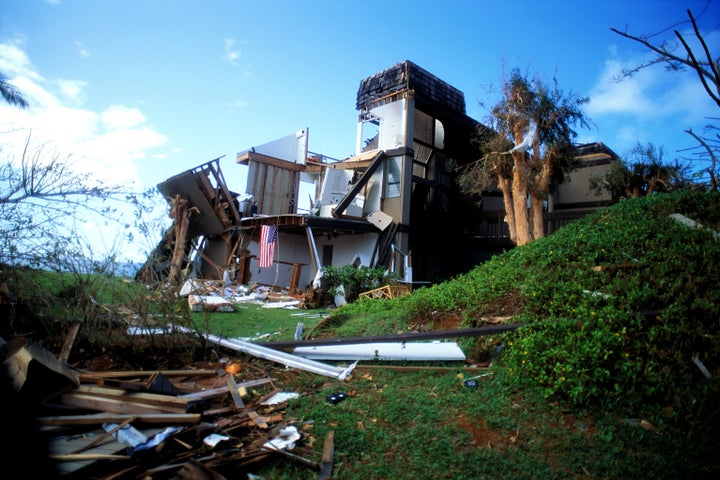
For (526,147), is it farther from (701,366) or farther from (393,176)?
(701,366)

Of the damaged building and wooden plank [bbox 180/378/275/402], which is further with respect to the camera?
the damaged building

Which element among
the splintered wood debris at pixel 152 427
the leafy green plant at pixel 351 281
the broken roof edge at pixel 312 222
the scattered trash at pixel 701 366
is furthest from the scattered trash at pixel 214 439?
the broken roof edge at pixel 312 222

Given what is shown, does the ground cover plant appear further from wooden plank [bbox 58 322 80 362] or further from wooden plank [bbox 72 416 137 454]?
wooden plank [bbox 72 416 137 454]

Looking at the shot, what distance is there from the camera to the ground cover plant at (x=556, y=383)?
9.99 feet

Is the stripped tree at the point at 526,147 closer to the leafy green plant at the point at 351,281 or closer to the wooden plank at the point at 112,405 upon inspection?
the leafy green plant at the point at 351,281

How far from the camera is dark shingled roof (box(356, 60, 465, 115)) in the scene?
16.6 meters

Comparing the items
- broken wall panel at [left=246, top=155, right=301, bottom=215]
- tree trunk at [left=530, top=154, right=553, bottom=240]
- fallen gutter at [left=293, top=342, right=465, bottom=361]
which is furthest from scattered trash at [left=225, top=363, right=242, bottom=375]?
broken wall panel at [left=246, top=155, right=301, bottom=215]

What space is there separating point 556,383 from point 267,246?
12.0 m

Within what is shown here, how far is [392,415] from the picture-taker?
12.3ft

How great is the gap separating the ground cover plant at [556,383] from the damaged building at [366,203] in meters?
8.98

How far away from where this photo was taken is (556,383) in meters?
3.81

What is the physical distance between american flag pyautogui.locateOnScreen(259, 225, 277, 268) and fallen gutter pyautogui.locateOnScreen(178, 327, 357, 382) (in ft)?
29.9

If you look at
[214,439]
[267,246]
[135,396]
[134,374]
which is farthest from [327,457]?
[267,246]

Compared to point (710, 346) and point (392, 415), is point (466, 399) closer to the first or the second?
point (392, 415)
